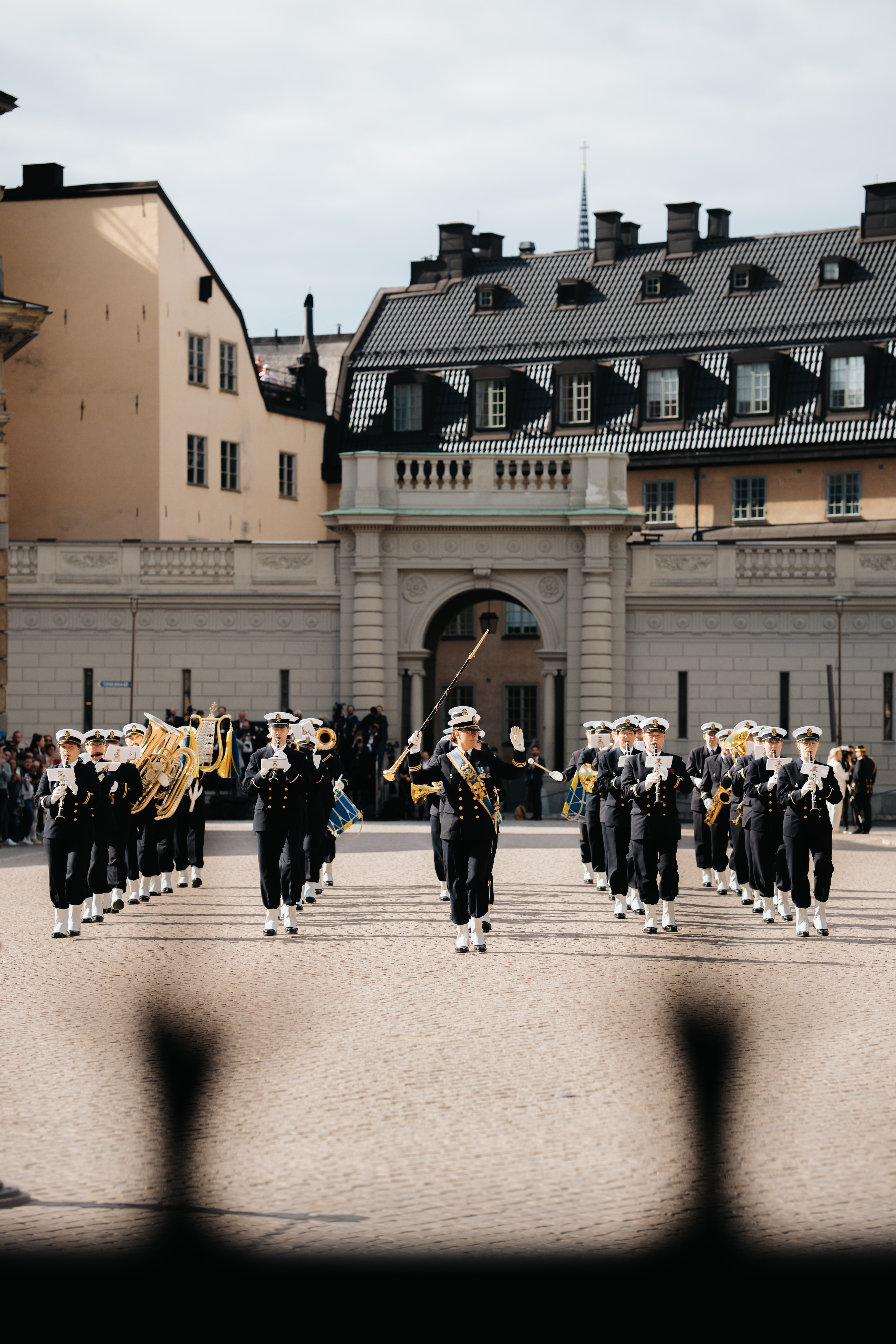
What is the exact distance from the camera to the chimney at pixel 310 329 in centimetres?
5659

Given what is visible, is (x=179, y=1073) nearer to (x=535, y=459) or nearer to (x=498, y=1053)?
(x=498, y=1053)

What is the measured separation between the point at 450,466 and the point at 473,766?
24361 mm

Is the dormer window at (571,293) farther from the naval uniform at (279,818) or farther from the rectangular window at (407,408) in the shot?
the naval uniform at (279,818)

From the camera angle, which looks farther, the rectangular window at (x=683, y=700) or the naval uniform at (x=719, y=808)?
the rectangular window at (x=683, y=700)

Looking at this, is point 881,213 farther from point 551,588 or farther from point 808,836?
point 808,836

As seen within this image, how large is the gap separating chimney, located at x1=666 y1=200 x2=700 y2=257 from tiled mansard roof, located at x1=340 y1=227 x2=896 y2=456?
0.89ft

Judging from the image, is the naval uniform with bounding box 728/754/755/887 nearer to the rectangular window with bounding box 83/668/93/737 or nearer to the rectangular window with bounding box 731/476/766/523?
the rectangular window with bounding box 83/668/93/737

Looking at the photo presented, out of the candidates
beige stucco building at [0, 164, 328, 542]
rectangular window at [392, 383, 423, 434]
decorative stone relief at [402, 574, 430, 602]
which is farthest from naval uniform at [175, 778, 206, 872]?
rectangular window at [392, 383, 423, 434]

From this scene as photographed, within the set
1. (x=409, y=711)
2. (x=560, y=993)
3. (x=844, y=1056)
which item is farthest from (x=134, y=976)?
(x=409, y=711)

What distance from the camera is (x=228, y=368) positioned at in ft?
155

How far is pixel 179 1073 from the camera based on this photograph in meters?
9.44

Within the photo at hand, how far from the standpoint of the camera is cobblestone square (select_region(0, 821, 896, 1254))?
6.81m

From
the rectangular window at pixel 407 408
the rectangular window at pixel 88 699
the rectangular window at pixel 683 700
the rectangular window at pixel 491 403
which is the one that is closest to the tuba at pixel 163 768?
the rectangular window at pixel 88 699

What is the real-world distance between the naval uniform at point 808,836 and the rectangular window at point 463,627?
3898cm
